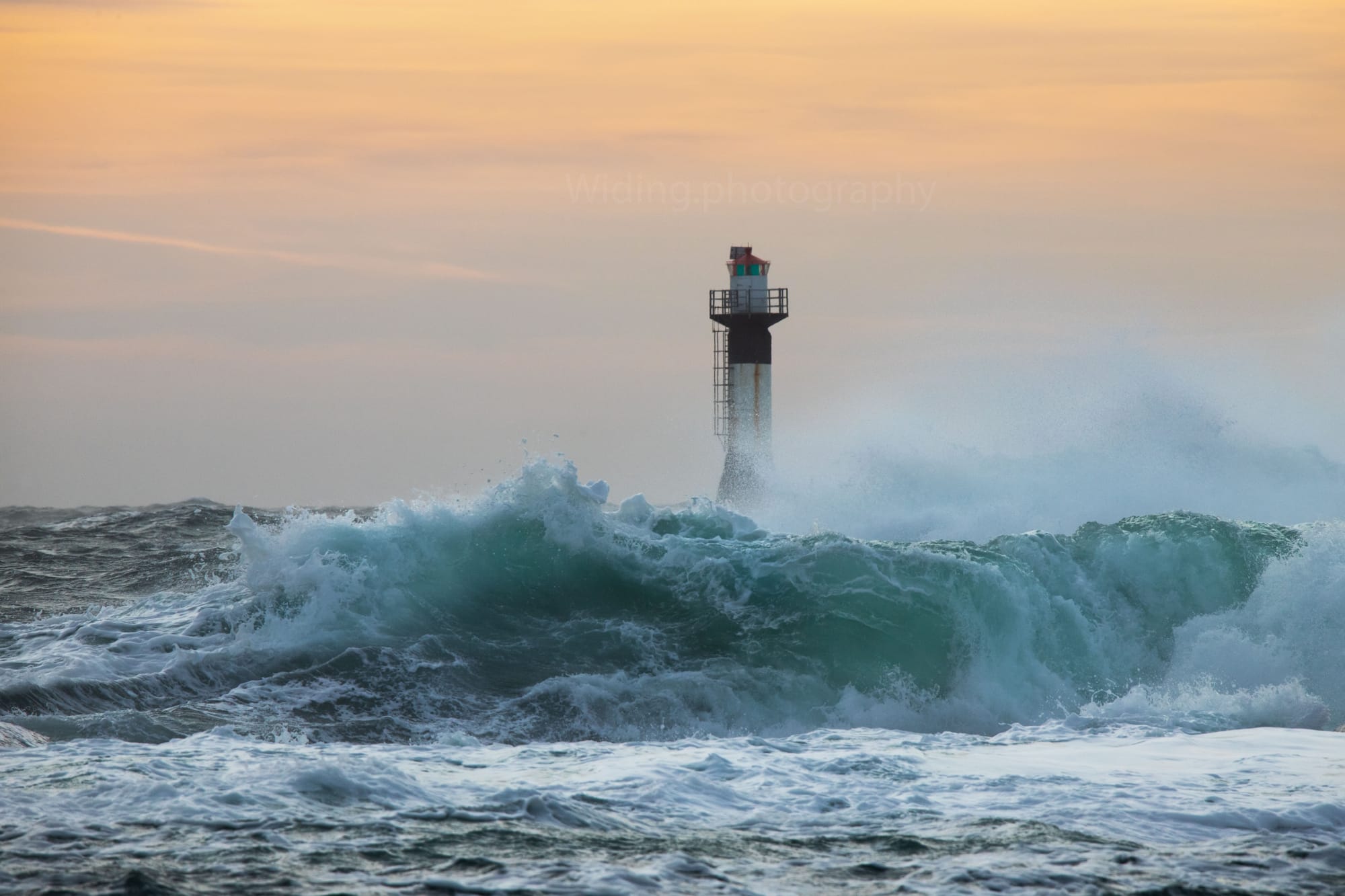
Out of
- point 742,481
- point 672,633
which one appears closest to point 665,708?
point 672,633

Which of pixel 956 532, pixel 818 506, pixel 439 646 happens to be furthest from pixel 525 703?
pixel 818 506

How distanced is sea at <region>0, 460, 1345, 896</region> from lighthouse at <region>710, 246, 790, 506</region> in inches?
369

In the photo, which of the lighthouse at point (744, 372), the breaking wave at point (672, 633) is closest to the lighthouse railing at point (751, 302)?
the lighthouse at point (744, 372)

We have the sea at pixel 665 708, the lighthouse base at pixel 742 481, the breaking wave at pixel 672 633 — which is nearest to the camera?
the sea at pixel 665 708

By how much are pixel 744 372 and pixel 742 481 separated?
7.24 feet

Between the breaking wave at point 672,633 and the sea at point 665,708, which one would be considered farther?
the breaking wave at point 672,633

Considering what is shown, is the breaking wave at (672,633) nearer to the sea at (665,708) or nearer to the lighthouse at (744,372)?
the sea at (665,708)

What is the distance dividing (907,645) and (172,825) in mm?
7631

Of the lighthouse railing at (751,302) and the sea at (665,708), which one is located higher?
the lighthouse railing at (751,302)

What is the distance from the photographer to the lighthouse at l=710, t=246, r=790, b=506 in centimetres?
2412

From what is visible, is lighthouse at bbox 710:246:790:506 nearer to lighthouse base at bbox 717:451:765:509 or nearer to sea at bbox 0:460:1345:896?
lighthouse base at bbox 717:451:765:509

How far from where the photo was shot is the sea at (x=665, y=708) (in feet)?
19.5

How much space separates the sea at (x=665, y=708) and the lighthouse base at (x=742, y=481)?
9.10 meters

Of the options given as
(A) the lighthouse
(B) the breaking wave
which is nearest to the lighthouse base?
(A) the lighthouse
